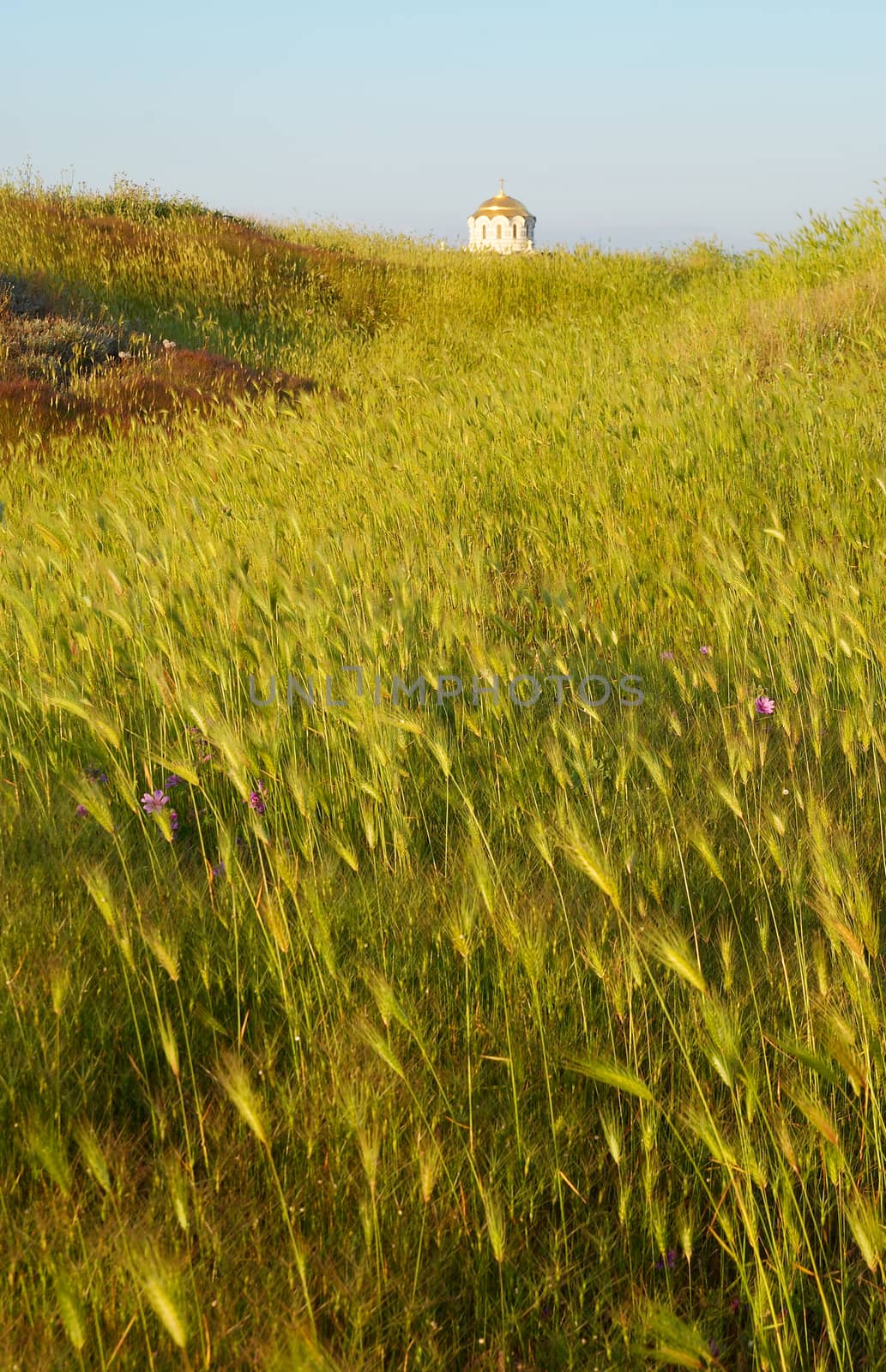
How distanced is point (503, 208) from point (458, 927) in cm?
6377

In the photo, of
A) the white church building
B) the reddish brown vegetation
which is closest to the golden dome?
the white church building

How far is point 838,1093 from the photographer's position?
4.90 feet

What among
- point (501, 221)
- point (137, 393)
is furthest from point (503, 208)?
point (137, 393)

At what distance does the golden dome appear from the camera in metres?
58.6

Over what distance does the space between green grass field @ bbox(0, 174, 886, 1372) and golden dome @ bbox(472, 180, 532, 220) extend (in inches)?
2343

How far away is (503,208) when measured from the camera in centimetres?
5894

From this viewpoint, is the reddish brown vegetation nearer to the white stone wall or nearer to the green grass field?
the green grass field

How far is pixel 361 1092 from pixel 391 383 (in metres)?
7.55

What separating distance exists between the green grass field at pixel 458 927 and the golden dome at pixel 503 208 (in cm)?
5952

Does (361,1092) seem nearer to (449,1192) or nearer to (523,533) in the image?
(449,1192)

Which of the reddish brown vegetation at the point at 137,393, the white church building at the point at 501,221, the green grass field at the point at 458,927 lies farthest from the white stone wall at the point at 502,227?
the green grass field at the point at 458,927

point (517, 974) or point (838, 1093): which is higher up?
point (517, 974)

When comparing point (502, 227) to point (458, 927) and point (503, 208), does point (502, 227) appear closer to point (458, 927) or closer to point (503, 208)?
point (503, 208)

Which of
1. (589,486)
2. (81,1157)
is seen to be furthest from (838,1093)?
(589,486)
